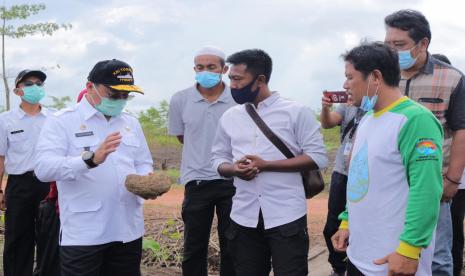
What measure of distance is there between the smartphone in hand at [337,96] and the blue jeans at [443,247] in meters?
1.17

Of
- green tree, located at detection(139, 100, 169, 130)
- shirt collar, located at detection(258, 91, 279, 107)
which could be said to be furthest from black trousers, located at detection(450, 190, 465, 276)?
green tree, located at detection(139, 100, 169, 130)

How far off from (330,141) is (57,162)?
15.4 meters

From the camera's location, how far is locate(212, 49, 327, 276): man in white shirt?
396cm

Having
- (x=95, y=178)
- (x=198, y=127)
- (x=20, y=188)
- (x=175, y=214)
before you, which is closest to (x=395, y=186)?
(x=95, y=178)

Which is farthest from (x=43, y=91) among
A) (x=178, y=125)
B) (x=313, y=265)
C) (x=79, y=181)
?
(x=313, y=265)

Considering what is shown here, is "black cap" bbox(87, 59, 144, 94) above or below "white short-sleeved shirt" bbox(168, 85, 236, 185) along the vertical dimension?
above

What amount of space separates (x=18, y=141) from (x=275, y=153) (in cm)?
326

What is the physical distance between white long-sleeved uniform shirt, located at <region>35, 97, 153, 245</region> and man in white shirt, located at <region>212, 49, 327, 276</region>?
0.69 metres

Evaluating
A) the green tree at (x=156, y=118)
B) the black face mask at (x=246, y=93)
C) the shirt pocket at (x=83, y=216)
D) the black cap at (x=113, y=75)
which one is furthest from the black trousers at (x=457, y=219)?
the green tree at (x=156, y=118)

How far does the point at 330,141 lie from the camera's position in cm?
1869

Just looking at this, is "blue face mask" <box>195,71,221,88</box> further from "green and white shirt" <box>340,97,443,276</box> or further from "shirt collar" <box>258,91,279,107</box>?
"green and white shirt" <box>340,97,443,276</box>

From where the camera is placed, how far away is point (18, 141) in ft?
20.5

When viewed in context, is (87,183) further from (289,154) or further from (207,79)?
(207,79)

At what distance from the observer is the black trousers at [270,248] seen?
3.94m
